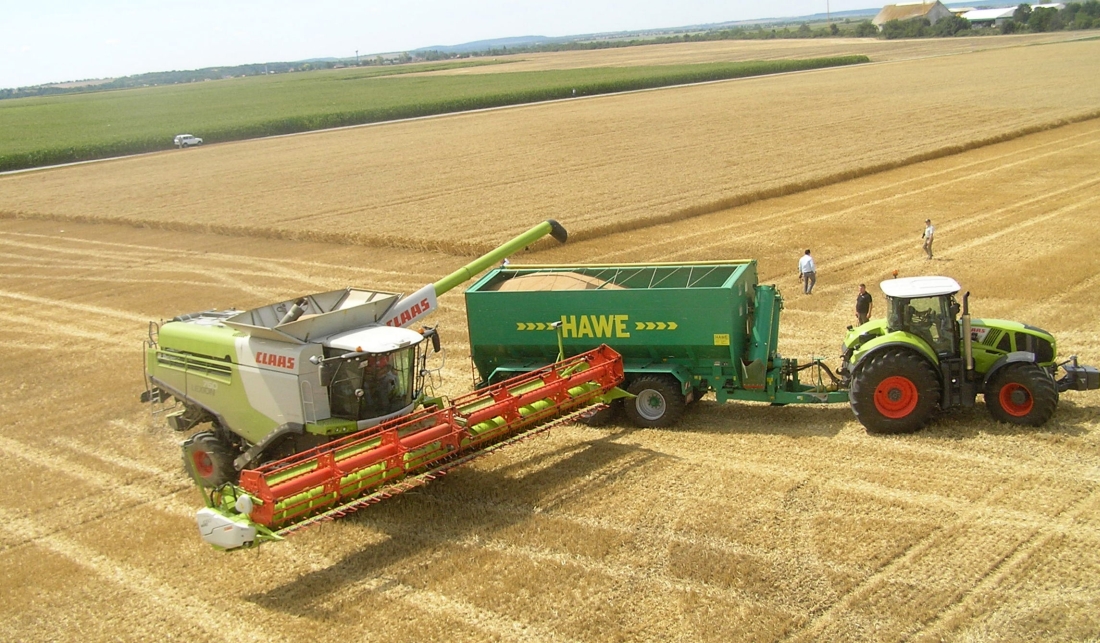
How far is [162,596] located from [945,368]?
971cm

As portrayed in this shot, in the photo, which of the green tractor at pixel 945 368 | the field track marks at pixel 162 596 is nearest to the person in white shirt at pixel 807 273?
the green tractor at pixel 945 368

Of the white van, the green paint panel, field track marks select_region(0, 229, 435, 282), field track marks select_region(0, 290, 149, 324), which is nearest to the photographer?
the green paint panel

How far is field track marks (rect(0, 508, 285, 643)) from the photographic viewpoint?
962 centimetres

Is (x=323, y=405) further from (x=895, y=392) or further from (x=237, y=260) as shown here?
(x=237, y=260)

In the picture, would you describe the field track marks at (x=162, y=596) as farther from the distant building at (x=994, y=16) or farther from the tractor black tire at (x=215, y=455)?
the distant building at (x=994, y=16)

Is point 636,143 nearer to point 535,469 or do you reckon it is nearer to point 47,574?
point 535,469

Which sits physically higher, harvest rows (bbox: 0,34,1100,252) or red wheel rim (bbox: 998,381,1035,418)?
harvest rows (bbox: 0,34,1100,252)

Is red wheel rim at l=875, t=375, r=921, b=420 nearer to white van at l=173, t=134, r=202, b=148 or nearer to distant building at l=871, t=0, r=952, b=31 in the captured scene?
white van at l=173, t=134, r=202, b=148

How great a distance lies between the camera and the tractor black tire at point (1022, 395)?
1249 cm

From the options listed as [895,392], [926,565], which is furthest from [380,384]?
[895,392]

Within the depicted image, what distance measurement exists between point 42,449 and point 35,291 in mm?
14002

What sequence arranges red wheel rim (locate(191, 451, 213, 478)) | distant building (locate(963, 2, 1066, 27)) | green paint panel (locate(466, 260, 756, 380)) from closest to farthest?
red wheel rim (locate(191, 451, 213, 478)) < green paint panel (locate(466, 260, 756, 380)) < distant building (locate(963, 2, 1066, 27))

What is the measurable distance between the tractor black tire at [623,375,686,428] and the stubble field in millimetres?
297

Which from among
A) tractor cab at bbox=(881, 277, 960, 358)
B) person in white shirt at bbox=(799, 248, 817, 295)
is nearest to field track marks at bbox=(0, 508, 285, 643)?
tractor cab at bbox=(881, 277, 960, 358)
